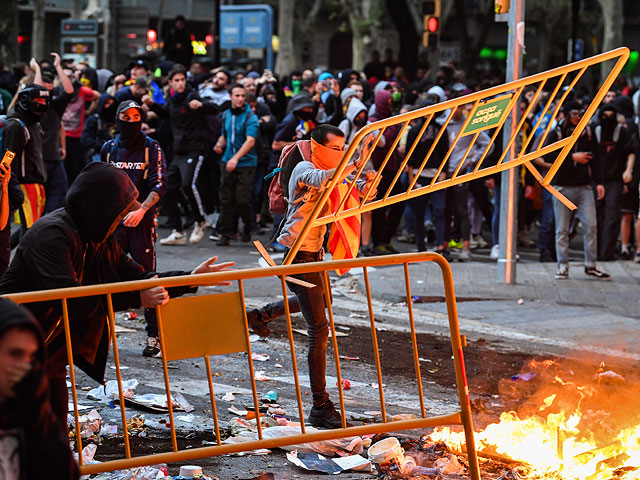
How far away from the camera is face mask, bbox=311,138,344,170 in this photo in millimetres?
6949

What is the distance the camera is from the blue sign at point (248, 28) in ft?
113

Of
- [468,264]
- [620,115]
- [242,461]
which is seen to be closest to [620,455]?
[242,461]

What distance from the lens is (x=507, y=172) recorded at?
11.8m

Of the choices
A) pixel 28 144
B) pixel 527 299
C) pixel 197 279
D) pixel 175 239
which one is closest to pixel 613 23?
pixel 175 239

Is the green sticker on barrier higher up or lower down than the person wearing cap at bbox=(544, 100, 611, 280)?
higher up

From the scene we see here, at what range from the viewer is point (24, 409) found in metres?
3.04

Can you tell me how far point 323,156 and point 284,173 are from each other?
1.02 feet

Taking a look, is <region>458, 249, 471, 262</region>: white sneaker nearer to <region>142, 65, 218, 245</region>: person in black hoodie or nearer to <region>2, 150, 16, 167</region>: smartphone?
<region>142, 65, 218, 245</region>: person in black hoodie

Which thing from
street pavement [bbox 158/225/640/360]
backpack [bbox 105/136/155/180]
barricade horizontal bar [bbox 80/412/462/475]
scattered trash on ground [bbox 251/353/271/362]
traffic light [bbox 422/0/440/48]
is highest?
traffic light [bbox 422/0/440/48]

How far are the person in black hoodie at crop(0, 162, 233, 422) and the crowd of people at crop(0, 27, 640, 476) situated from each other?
1.73 meters

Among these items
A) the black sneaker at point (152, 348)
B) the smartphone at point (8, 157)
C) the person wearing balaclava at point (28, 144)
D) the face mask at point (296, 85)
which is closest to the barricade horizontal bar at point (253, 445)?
the black sneaker at point (152, 348)

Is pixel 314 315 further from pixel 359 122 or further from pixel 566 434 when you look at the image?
pixel 359 122

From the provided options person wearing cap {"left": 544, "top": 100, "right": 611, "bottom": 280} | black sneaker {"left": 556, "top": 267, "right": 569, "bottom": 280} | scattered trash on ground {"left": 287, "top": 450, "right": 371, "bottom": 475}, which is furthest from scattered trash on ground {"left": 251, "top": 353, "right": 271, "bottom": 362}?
black sneaker {"left": 556, "top": 267, "right": 569, "bottom": 280}

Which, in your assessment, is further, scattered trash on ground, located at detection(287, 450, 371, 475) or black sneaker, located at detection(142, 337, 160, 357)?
black sneaker, located at detection(142, 337, 160, 357)
